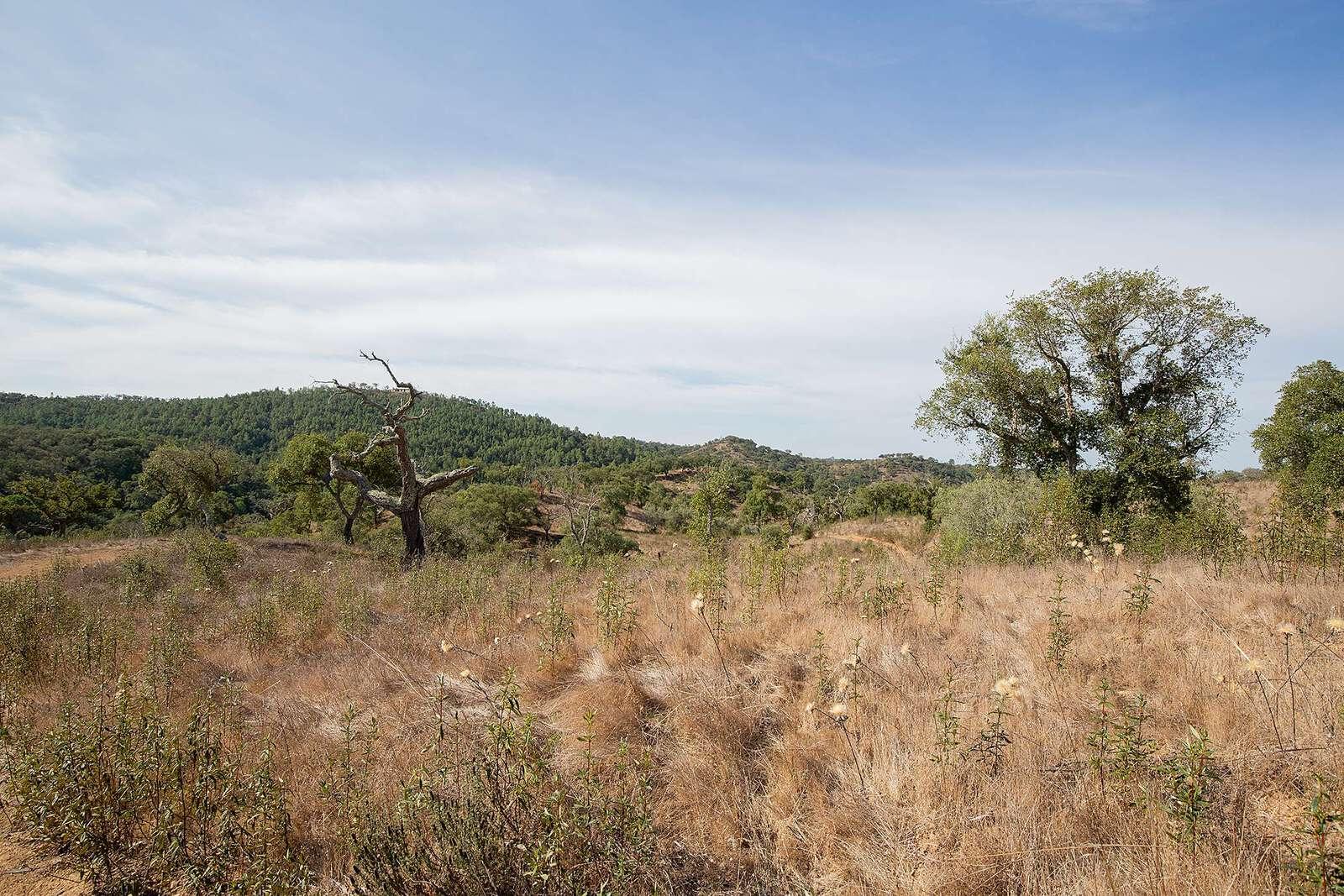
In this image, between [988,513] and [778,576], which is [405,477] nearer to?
[778,576]

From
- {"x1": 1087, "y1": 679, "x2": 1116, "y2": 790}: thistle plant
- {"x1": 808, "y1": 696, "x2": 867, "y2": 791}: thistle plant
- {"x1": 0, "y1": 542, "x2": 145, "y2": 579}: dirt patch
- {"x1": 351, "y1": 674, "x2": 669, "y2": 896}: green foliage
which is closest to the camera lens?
{"x1": 351, "y1": 674, "x2": 669, "y2": 896}: green foliage

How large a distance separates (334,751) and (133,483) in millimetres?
71294

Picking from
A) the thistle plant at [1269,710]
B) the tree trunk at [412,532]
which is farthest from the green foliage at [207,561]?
the thistle plant at [1269,710]

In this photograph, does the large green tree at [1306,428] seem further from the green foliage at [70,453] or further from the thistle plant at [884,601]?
the green foliage at [70,453]

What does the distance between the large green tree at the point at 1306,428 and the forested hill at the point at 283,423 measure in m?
89.2

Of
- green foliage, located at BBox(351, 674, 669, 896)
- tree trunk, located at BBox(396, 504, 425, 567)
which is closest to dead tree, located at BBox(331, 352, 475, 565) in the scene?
tree trunk, located at BBox(396, 504, 425, 567)

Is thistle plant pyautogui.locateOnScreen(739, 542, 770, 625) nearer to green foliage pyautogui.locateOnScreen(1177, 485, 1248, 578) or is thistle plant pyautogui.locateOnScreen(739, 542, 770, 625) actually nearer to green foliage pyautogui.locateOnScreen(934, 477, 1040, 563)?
green foliage pyautogui.locateOnScreen(934, 477, 1040, 563)

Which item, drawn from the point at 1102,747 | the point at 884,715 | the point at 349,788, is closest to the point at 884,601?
the point at 884,715

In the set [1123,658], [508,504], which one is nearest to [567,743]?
[1123,658]

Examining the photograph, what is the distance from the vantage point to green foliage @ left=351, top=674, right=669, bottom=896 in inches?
99.2

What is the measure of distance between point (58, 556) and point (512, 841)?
20988 mm

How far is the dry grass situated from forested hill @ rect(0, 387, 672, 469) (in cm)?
9399

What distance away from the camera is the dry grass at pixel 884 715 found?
2648 mm

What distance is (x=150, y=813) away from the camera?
3.17 meters
